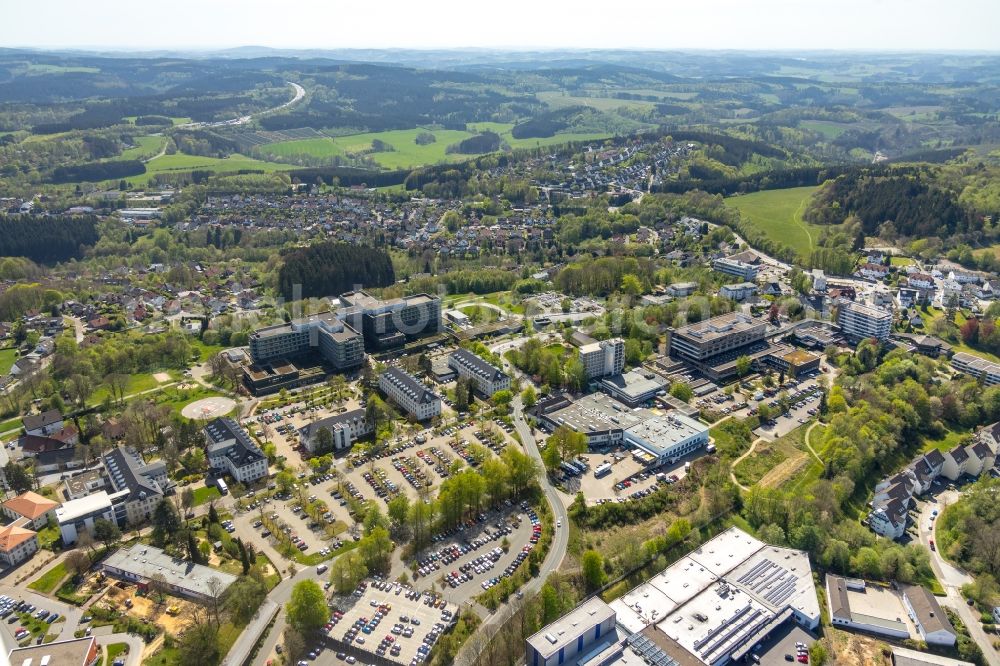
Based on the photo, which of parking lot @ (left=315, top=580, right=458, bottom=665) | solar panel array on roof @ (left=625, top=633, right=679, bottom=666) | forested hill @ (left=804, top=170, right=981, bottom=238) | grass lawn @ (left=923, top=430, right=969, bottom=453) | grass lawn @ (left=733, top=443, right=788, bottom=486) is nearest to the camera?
solar panel array on roof @ (left=625, top=633, right=679, bottom=666)

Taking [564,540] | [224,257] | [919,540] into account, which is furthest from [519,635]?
[224,257]

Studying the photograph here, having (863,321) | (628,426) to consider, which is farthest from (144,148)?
(863,321)

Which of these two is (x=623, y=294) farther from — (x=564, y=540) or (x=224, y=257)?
(x=224, y=257)

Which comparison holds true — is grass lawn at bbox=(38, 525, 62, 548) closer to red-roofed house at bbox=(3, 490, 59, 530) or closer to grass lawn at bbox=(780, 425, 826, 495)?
red-roofed house at bbox=(3, 490, 59, 530)

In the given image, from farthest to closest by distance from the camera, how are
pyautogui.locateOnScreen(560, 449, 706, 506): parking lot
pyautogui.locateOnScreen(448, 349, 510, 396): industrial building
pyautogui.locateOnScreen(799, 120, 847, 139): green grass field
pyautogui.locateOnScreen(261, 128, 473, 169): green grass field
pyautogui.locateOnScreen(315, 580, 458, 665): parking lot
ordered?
pyautogui.locateOnScreen(799, 120, 847, 139): green grass field
pyautogui.locateOnScreen(261, 128, 473, 169): green grass field
pyautogui.locateOnScreen(448, 349, 510, 396): industrial building
pyautogui.locateOnScreen(560, 449, 706, 506): parking lot
pyautogui.locateOnScreen(315, 580, 458, 665): parking lot

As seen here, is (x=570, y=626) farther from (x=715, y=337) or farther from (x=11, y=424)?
(x=11, y=424)

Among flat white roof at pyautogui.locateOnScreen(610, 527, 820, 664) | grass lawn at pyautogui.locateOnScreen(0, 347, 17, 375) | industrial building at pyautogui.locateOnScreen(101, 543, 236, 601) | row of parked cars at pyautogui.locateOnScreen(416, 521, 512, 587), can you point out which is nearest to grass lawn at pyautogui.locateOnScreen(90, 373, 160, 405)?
grass lawn at pyautogui.locateOnScreen(0, 347, 17, 375)
